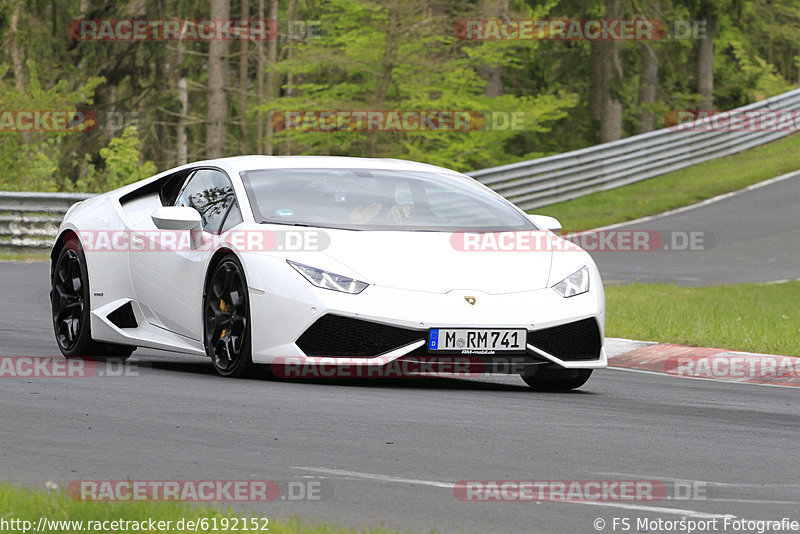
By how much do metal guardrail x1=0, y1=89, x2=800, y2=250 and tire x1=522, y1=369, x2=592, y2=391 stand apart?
1627 centimetres

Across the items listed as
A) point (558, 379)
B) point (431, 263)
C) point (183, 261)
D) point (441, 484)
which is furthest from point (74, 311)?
point (441, 484)

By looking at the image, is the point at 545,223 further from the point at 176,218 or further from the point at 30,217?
the point at 30,217

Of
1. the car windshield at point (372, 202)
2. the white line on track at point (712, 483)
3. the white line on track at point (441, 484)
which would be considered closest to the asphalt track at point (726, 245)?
the car windshield at point (372, 202)

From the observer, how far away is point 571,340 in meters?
8.52

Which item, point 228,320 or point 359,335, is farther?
point 228,320

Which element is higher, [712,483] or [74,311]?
[74,311]

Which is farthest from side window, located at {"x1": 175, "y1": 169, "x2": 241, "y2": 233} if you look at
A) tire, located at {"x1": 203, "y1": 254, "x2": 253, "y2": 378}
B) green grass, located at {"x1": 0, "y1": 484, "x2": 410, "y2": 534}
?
green grass, located at {"x1": 0, "y1": 484, "x2": 410, "y2": 534}

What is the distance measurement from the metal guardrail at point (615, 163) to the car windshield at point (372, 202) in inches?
690

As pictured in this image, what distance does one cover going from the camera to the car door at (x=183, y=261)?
29.5 ft

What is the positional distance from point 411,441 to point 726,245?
17.3 meters

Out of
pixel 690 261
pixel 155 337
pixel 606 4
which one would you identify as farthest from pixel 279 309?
pixel 606 4

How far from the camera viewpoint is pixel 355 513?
16.3ft

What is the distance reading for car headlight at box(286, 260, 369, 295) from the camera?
8133 millimetres

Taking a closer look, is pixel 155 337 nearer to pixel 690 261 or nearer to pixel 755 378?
pixel 755 378
